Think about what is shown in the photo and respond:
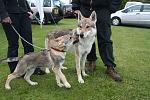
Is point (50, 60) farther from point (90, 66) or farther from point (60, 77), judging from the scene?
point (90, 66)

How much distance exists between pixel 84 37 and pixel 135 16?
15.9 metres

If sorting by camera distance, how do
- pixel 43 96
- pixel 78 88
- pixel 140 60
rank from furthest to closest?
pixel 140 60 → pixel 78 88 → pixel 43 96

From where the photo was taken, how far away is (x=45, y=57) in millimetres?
5828

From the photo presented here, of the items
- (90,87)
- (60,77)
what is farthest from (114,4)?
(60,77)

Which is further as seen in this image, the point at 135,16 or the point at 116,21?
the point at 116,21

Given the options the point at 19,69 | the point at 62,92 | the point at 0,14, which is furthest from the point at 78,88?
the point at 0,14

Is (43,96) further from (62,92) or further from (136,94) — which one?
(136,94)

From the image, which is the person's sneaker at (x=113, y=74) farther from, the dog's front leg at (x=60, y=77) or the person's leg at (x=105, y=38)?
the dog's front leg at (x=60, y=77)

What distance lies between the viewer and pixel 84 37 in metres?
6.23

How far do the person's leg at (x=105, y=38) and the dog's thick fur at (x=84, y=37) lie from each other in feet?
0.83

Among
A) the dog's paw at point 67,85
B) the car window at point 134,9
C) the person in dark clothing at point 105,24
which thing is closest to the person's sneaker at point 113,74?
the person in dark clothing at point 105,24

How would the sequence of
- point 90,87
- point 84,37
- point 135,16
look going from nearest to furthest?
point 90,87
point 84,37
point 135,16

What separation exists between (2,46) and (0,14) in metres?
5.23

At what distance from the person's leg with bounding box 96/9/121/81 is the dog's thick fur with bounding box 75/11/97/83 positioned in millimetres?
253
